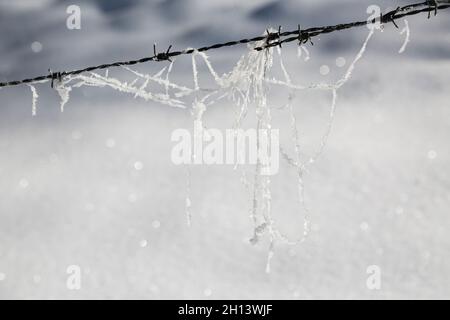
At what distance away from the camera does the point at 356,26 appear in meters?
3.43
